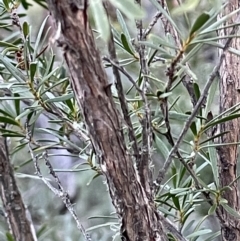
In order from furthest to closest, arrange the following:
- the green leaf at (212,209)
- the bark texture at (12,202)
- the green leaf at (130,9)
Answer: the bark texture at (12,202)
the green leaf at (212,209)
the green leaf at (130,9)

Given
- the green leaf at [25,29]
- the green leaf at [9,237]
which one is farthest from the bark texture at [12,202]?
the green leaf at [25,29]

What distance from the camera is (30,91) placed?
0.43 m

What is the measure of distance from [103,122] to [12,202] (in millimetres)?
319

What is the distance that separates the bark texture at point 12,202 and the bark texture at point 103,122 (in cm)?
27

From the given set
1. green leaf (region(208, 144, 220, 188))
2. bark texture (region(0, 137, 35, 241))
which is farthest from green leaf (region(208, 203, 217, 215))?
bark texture (region(0, 137, 35, 241))

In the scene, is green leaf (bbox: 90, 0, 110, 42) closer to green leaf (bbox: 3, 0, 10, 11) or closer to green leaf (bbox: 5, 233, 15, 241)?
green leaf (bbox: 3, 0, 10, 11)

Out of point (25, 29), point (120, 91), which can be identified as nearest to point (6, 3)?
point (25, 29)

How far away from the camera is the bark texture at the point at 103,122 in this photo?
0.83ft

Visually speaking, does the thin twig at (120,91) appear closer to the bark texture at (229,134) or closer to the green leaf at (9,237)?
the bark texture at (229,134)

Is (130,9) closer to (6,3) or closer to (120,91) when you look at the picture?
(120,91)

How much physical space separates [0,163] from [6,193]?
40mm

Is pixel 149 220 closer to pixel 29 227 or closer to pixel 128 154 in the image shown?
pixel 128 154

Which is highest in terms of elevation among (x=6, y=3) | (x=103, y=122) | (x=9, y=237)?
(x=6, y=3)

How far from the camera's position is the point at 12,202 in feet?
1.83
